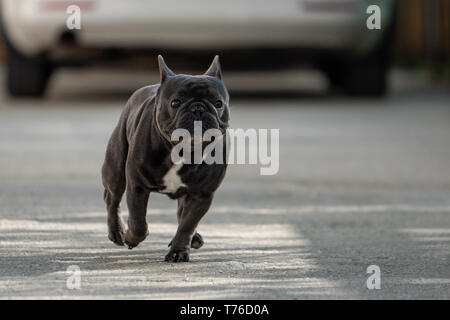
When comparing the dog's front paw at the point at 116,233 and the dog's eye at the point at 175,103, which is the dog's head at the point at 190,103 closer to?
the dog's eye at the point at 175,103

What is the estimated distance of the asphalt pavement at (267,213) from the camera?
13.5 feet

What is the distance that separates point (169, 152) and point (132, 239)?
445 mm

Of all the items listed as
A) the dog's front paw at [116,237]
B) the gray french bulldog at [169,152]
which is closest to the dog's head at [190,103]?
the gray french bulldog at [169,152]

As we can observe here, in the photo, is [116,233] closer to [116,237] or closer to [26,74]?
[116,237]

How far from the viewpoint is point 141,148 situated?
438 cm

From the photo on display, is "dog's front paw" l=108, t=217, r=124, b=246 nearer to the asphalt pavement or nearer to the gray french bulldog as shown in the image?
the asphalt pavement

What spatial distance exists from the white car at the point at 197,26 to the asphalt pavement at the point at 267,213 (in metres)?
0.61

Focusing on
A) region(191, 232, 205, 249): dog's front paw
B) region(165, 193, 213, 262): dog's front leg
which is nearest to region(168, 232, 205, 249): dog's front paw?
region(191, 232, 205, 249): dog's front paw

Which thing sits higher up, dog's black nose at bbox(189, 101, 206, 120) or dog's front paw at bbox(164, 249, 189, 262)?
dog's black nose at bbox(189, 101, 206, 120)

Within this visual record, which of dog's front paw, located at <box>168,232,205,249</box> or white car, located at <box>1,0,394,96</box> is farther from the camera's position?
white car, located at <box>1,0,394,96</box>

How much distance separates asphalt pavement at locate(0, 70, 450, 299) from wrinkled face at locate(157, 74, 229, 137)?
1.87ft

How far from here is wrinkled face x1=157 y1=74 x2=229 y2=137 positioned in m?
4.16

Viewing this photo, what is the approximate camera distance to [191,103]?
420 cm
